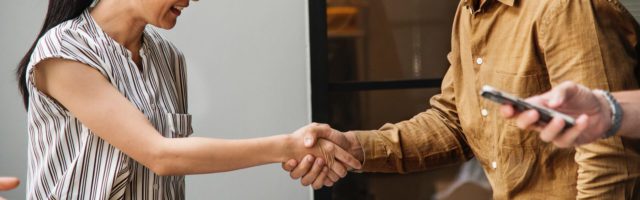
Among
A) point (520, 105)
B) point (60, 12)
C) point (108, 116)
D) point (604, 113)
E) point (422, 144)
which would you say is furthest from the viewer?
point (422, 144)

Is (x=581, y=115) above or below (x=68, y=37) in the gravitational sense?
below

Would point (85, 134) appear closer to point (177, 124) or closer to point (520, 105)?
point (177, 124)

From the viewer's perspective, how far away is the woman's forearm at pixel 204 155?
200 centimetres

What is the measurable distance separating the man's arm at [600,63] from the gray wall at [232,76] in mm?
1482

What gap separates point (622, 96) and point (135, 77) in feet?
3.43

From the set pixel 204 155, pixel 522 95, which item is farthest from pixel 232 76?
pixel 522 95

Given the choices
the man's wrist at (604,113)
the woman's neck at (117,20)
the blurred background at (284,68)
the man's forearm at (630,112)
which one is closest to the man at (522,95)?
the man's forearm at (630,112)

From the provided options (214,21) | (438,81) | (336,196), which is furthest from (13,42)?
(438,81)

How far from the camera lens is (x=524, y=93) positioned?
196 centimetres

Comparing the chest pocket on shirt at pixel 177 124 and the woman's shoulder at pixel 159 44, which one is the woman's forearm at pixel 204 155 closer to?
the chest pocket on shirt at pixel 177 124

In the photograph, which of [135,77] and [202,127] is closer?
[135,77]

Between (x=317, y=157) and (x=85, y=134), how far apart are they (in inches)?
23.2

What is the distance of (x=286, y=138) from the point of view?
221cm

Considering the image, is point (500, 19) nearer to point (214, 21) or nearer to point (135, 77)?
point (135, 77)
